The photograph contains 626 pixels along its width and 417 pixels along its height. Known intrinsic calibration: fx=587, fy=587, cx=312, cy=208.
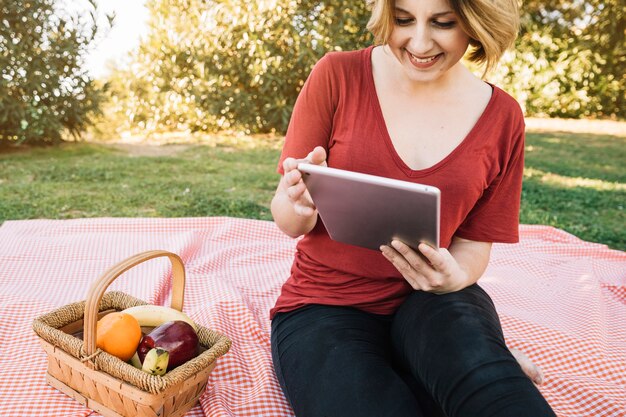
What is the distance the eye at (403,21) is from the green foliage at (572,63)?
922cm

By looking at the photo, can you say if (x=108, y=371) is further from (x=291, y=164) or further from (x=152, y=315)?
(x=291, y=164)

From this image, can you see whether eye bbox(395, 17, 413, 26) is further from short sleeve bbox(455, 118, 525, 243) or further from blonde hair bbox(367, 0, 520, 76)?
short sleeve bbox(455, 118, 525, 243)

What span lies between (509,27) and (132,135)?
23.6 ft

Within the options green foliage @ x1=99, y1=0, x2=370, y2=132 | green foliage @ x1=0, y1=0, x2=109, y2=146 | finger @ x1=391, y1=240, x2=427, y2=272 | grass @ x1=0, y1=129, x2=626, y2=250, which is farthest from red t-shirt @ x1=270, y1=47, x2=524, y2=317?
green foliage @ x1=99, y1=0, x2=370, y2=132

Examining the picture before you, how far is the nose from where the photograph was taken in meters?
1.65

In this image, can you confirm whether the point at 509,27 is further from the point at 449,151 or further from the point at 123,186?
the point at 123,186

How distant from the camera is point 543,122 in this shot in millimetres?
10148

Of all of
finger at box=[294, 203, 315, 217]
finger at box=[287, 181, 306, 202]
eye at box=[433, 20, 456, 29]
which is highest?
eye at box=[433, 20, 456, 29]

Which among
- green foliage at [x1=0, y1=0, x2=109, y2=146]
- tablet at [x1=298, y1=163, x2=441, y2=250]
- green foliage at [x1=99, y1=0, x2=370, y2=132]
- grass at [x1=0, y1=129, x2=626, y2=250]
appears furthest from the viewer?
green foliage at [x1=99, y1=0, x2=370, y2=132]

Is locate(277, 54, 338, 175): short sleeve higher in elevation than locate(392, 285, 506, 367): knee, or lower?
higher

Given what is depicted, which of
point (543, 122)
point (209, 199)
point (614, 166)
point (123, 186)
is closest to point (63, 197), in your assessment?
point (123, 186)

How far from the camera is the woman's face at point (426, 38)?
163 cm

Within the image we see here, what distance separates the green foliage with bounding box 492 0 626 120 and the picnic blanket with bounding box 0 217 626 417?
7.28 m

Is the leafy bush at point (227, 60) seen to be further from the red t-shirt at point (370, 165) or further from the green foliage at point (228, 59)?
the red t-shirt at point (370, 165)
